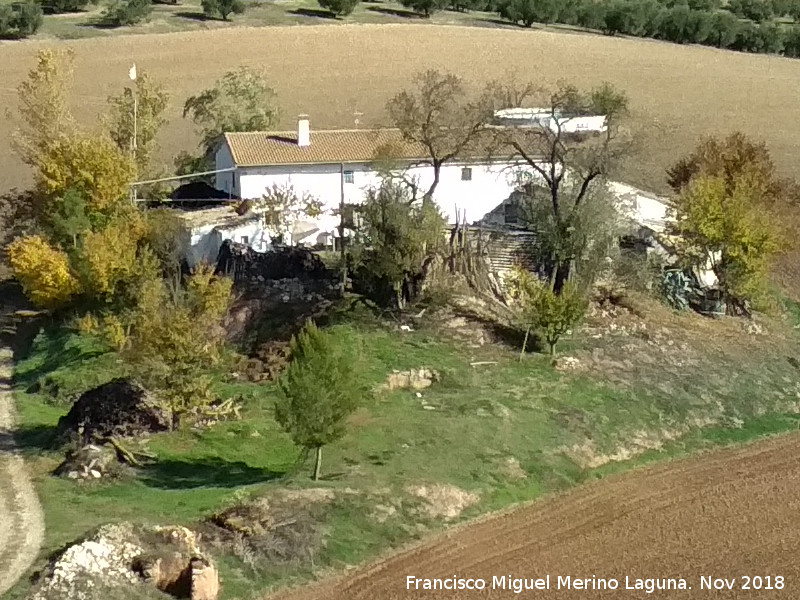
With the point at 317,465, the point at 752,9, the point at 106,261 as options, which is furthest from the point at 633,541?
the point at 752,9

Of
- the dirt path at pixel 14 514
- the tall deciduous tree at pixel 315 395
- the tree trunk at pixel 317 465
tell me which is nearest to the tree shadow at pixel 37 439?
the dirt path at pixel 14 514

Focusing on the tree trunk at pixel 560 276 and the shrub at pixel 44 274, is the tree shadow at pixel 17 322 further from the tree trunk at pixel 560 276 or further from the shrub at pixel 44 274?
the tree trunk at pixel 560 276

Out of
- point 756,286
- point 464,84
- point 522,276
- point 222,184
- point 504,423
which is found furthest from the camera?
point 464,84

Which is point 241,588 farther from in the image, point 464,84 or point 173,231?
point 464,84

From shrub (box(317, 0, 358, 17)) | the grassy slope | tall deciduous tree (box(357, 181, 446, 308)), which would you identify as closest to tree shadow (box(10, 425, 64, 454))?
the grassy slope

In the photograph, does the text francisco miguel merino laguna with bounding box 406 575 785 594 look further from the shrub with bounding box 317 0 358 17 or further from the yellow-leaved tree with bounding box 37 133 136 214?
the shrub with bounding box 317 0 358 17

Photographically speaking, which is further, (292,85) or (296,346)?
(292,85)

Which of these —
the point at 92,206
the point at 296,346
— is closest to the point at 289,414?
the point at 296,346
